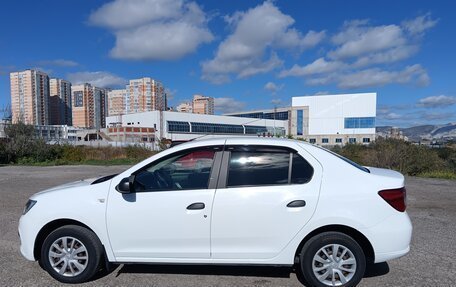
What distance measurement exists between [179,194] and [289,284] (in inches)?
63.8

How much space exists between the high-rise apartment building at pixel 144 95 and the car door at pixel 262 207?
109 metres

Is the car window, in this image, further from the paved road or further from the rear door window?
the paved road

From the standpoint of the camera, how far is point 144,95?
110 m

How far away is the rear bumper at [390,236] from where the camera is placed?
10.9 ft

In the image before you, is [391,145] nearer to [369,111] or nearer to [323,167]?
[323,167]

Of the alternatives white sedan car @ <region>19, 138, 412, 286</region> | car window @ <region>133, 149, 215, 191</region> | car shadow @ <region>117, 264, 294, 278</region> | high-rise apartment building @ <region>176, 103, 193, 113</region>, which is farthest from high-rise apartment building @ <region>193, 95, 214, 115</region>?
white sedan car @ <region>19, 138, 412, 286</region>

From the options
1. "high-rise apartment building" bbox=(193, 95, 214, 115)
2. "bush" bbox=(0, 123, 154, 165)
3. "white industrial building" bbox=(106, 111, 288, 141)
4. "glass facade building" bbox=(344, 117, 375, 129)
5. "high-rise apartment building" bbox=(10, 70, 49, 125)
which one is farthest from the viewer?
"high-rise apartment building" bbox=(193, 95, 214, 115)

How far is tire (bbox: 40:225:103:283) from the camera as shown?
3.58m

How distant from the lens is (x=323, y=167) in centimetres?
348

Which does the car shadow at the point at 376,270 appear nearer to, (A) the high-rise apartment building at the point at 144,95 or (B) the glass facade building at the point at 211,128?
(B) the glass facade building at the point at 211,128

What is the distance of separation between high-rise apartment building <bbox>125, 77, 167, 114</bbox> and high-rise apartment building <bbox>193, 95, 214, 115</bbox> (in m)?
26.5

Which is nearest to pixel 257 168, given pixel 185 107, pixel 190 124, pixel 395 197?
pixel 395 197

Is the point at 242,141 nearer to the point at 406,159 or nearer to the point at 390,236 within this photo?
the point at 390,236

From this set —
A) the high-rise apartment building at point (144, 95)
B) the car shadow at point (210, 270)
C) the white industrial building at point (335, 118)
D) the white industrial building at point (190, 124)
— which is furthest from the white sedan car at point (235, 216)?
the high-rise apartment building at point (144, 95)
